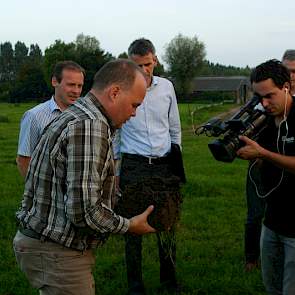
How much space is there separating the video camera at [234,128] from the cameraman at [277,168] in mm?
55

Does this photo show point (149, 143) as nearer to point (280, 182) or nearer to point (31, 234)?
point (280, 182)

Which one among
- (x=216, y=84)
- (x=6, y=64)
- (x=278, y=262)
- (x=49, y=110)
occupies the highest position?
(x=49, y=110)

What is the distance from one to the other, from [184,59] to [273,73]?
10737cm

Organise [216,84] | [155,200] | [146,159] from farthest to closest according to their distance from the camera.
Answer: [216,84]
[146,159]
[155,200]

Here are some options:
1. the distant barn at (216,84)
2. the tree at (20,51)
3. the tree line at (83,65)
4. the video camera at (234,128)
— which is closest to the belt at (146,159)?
the video camera at (234,128)

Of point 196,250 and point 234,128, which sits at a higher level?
point 234,128

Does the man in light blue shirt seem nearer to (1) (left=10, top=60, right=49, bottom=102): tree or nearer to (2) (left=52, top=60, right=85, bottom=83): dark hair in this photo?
(2) (left=52, top=60, right=85, bottom=83): dark hair

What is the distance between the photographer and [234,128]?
4000 mm

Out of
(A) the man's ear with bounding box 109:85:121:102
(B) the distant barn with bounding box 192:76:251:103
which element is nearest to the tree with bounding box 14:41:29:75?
(B) the distant barn with bounding box 192:76:251:103

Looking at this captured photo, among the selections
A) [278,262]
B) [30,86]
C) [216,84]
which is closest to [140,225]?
[278,262]

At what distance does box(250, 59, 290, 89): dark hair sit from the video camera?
153 millimetres

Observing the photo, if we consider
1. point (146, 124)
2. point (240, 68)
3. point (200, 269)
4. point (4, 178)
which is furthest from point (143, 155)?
point (240, 68)

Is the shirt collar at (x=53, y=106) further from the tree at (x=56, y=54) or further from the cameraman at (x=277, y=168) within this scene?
the tree at (x=56, y=54)

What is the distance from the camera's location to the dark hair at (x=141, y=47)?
234 inches
